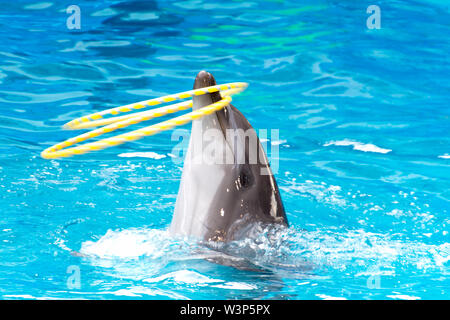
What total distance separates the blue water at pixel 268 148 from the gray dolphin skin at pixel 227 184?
0.14 m

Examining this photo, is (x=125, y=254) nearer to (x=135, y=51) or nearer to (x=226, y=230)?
(x=226, y=230)

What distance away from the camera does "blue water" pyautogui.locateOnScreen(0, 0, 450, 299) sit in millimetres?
4215

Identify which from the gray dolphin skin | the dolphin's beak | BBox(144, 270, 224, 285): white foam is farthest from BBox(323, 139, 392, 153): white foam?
the dolphin's beak

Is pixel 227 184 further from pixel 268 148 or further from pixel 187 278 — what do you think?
pixel 268 148

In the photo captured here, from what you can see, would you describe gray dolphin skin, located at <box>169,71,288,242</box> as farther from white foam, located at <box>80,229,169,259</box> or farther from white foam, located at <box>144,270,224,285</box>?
white foam, located at <box>80,229,169,259</box>

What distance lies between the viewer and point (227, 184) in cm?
408

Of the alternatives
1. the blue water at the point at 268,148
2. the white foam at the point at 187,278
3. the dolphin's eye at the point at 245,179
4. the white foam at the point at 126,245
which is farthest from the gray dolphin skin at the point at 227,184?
the white foam at the point at 126,245

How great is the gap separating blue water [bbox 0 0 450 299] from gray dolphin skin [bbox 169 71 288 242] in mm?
137

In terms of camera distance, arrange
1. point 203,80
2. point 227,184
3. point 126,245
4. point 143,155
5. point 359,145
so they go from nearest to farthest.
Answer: point 203,80 → point 227,184 → point 126,245 → point 143,155 → point 359,145

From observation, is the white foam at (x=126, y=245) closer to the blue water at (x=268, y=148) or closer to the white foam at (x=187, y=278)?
the blue water at (x=268, y=148)

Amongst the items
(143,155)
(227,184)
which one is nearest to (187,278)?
(227,184)

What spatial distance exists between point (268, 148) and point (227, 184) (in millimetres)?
3573

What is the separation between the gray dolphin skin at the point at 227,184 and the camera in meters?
4.04
